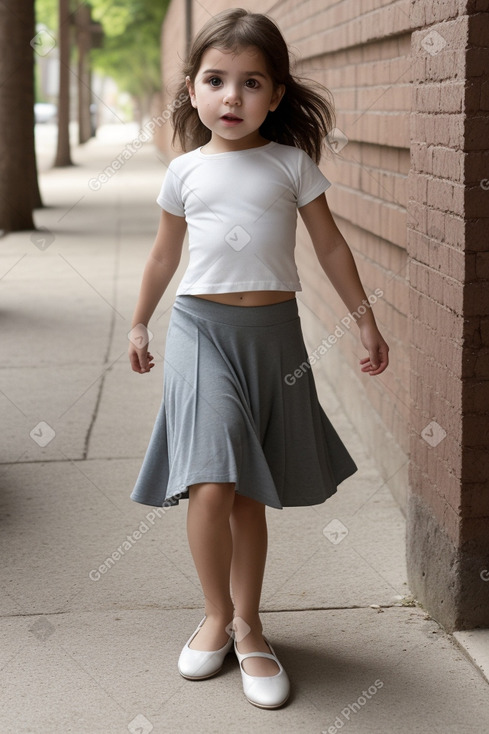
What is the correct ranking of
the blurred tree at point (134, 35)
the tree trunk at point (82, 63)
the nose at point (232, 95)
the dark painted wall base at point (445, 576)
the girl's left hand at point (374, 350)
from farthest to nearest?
the blurred tree at point (134, 35)
the tree trunk at point (82, 63)
the dark painted wall base at point (445, 576)
the girl's left hand at point (374, 350)
the nose at point (232, 95)

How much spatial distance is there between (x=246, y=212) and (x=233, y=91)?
31 centimetres

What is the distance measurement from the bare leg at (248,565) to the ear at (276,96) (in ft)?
3.44

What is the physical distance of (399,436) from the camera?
4.34 metres

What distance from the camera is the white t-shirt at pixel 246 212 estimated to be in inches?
112

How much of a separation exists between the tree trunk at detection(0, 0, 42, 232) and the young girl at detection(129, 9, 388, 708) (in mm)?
11451

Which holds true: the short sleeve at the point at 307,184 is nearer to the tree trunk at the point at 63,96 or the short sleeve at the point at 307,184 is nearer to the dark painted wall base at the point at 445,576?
the dark painted wall base at the point at 445,576

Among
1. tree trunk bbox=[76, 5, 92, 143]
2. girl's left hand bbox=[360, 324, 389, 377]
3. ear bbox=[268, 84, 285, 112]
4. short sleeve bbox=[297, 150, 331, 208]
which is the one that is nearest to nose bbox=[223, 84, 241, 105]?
ear bbox=[268, 84, 285, 112]

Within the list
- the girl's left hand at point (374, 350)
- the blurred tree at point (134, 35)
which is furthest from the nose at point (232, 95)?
the blurred tree at point (134, 35)

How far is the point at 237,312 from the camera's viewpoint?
9.46 feet

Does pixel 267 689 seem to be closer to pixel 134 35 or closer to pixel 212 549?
pixel 212 549

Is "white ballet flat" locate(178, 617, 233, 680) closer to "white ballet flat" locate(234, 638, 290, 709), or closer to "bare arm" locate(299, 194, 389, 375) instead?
"white ballet flat" locate(234, 638, 290, 709)

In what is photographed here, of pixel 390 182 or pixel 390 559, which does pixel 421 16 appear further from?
pixel 390 559

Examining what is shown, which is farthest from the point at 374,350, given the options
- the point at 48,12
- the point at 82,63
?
the point at 48,12

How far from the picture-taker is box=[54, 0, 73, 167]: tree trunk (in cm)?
2448
